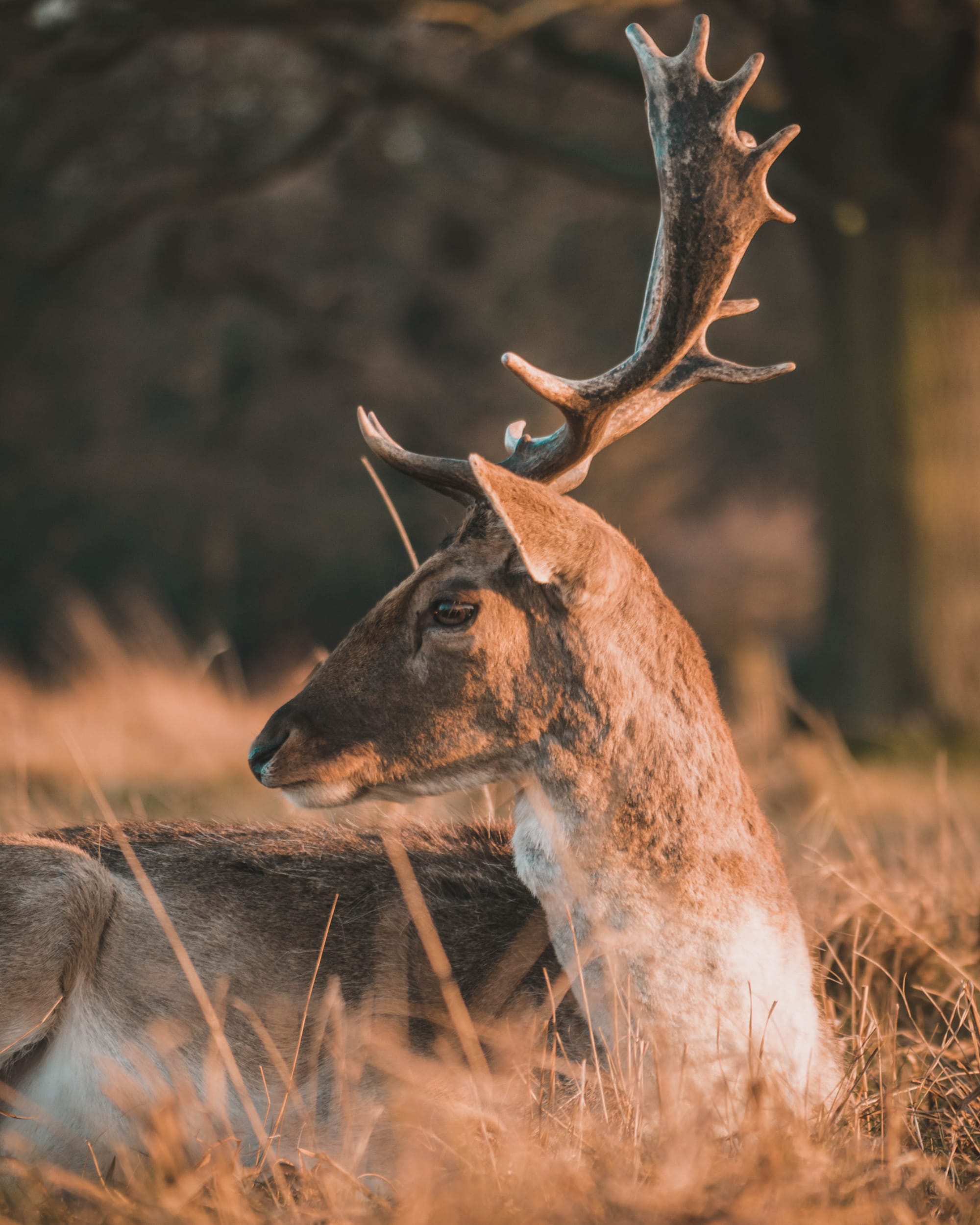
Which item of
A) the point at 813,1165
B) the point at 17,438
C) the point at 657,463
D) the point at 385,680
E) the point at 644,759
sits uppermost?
the point at 385,680

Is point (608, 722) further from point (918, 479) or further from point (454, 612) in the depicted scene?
point (918, 479)

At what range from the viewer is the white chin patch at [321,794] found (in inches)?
122

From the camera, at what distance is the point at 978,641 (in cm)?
870

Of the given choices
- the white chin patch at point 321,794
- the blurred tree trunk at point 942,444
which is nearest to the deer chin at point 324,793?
the white chin patch at point 321,794

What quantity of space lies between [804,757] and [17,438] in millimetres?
14177

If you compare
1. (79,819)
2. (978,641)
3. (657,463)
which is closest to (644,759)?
(79,819)

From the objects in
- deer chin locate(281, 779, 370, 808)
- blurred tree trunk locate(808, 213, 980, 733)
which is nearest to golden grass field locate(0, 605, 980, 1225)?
deer chin locate(281, 779, 370, 808)

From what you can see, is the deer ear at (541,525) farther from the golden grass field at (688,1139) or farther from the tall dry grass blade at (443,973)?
the golden grass field at (688,1139)

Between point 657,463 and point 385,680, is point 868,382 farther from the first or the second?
point 657,463

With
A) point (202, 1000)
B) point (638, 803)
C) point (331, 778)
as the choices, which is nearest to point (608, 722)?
point (638, 803)

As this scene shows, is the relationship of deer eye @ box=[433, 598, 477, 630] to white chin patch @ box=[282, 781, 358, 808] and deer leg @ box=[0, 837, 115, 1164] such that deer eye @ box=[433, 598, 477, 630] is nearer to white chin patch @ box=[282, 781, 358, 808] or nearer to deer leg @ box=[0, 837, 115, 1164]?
white chin patch @ box=[282, 781, 358, 808]

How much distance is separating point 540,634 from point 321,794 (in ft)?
2.21

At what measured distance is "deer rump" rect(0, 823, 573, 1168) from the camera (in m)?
3.03

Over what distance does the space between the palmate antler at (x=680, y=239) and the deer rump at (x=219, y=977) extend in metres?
1.17
